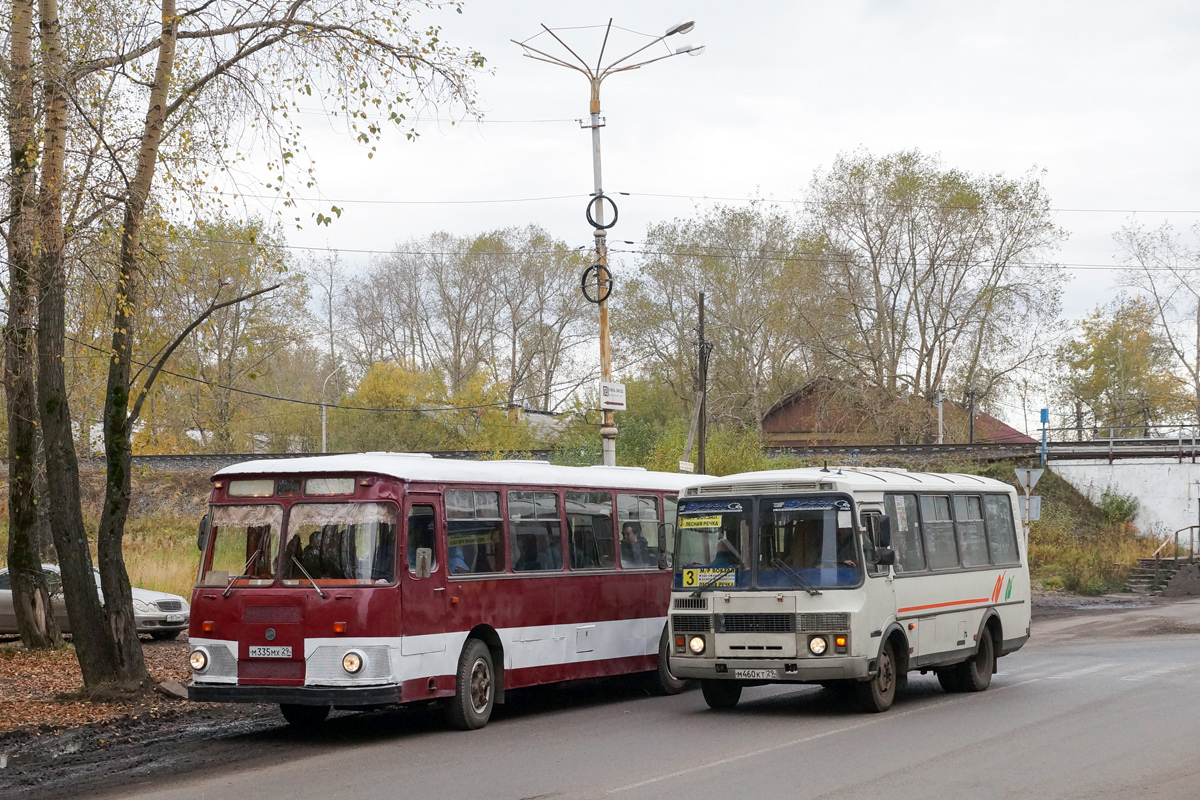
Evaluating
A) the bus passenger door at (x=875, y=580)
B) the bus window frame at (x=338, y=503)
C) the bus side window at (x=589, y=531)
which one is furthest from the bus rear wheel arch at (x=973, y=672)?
the bus window frame at (x=338, y=503)

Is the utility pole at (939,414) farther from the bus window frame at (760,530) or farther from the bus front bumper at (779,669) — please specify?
the bus front bumper at (779,669)

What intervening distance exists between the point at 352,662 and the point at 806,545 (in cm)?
474

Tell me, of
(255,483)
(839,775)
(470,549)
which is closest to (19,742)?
(255,483)

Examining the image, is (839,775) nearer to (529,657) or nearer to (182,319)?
(529,657)

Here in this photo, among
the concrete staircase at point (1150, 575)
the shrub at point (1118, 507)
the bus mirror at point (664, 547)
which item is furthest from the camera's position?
the shrub at point (1118, 507)

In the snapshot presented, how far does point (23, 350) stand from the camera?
16812 mm

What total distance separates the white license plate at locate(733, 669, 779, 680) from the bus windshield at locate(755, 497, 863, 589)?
0.85 meters

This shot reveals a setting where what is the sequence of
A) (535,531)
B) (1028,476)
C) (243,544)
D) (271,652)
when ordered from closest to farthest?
1. (271,652)
2. (243,544)
3. (535,531)
4. (1028,476)

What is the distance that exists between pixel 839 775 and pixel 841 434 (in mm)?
54457

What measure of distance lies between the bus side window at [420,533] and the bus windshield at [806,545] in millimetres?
3346

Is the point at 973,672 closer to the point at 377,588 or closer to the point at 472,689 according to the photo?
the point at 472,689

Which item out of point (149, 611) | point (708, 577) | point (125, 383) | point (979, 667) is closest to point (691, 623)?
point (708, 577)

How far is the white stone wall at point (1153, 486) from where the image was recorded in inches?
1994

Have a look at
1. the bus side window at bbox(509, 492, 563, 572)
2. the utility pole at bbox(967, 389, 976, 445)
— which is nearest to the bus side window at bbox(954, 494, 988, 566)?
the bus side window at bbox(509, 492, 563, 572)
